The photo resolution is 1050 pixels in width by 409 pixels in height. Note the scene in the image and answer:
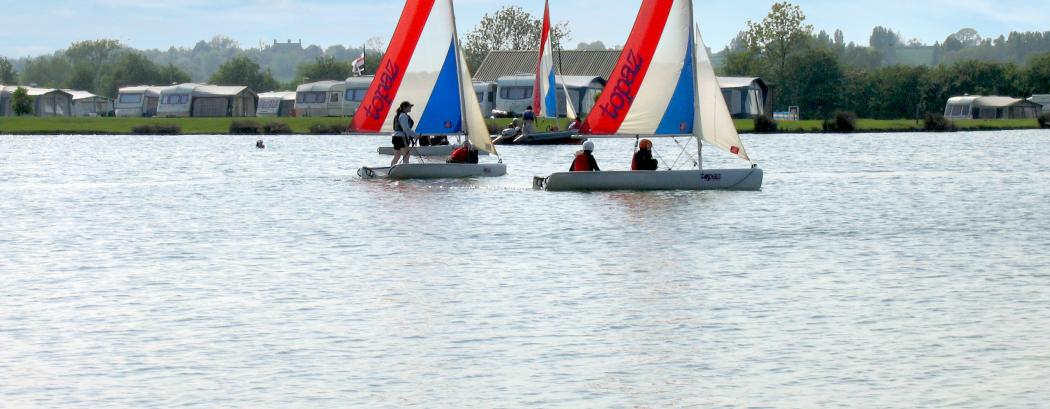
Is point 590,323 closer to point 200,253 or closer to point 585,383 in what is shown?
point 585,383

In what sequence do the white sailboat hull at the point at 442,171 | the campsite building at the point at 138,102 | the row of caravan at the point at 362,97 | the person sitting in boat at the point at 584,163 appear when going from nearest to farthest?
the person sitting in boat at the point at 584,163
the white sailboat hull at the point at 442,171
the row of caravan at the point at 362,97
the campsite building at the point at 138,102

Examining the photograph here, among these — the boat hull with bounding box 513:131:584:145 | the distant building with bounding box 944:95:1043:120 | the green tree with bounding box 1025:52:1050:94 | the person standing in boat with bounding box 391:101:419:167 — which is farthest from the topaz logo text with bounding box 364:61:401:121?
the green tree with bounding box 1025:52:1050:94

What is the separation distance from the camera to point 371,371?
1730 centimetres

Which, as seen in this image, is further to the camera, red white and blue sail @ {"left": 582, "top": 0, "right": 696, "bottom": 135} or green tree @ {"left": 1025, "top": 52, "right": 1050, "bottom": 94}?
green tree @ {"left": 1025, "top": 52, "right": 1050, "bottom": 94}

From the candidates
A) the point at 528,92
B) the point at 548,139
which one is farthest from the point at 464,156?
the point at 528,92

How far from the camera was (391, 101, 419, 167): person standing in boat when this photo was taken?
48.8 m

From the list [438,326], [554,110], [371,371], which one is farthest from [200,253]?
[554,110]

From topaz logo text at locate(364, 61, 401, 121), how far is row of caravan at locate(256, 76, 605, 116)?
65625 mm

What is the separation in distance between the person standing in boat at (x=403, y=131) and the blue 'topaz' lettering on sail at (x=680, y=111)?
8071mm

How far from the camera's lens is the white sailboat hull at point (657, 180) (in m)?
41.1

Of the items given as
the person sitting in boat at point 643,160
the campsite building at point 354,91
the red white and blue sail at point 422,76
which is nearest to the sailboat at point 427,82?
the red white and blue sail at point 422,76

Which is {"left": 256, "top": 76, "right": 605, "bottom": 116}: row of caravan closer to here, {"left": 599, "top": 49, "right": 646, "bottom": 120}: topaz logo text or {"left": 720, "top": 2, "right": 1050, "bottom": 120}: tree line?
{"left": 720, "top": 2, "right": 1050, "bottom": 120}: tree line

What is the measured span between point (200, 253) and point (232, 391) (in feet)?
46.2

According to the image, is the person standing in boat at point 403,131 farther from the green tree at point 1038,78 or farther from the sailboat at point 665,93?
the green tree at point 1038,78
